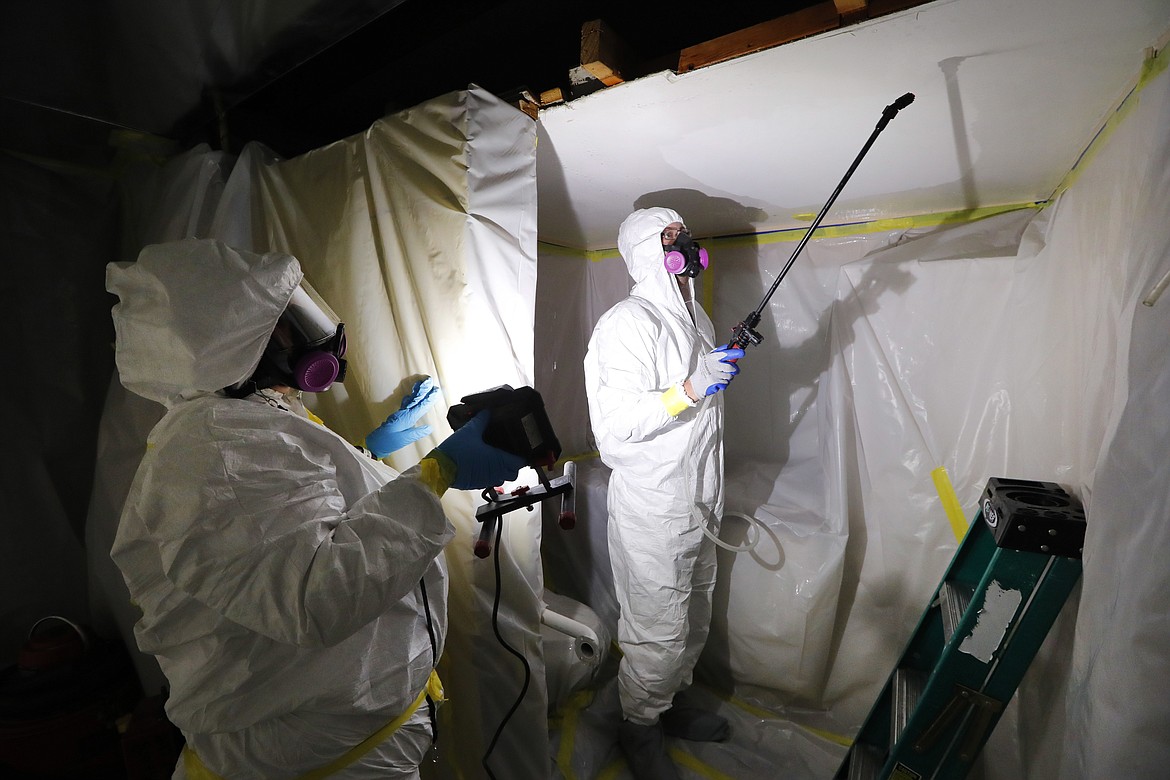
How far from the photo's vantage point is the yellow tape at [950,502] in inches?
52.7

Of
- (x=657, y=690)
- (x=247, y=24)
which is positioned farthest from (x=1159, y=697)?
(x=247, y=24)

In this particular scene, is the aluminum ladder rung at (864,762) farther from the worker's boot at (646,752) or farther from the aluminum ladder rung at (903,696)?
the worker's boot at (646,752)

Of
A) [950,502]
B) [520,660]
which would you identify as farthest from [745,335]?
[520,660]

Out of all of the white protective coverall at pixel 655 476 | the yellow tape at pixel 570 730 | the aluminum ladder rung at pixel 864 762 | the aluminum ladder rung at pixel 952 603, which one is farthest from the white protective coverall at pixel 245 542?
the aluminum ladder rung at pixel 864 762

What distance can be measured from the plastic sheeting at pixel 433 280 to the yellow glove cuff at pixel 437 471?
32 cm

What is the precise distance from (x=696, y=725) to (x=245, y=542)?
1580mm

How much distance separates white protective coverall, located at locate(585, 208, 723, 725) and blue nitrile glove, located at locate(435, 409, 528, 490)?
0.51 m

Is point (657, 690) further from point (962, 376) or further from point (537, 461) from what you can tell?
point (962, 376)

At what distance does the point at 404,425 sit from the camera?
113cm

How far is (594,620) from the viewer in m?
1.63

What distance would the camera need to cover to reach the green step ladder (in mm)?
810

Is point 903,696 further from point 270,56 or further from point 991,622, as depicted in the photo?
point 270,56

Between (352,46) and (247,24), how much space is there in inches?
14.5

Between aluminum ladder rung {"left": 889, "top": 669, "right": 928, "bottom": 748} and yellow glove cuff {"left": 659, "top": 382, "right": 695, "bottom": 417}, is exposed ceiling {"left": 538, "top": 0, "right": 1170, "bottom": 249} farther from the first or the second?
aluminum ladder rung {"left": 889, "top": 669, "right": 928, "bottom": 748}
